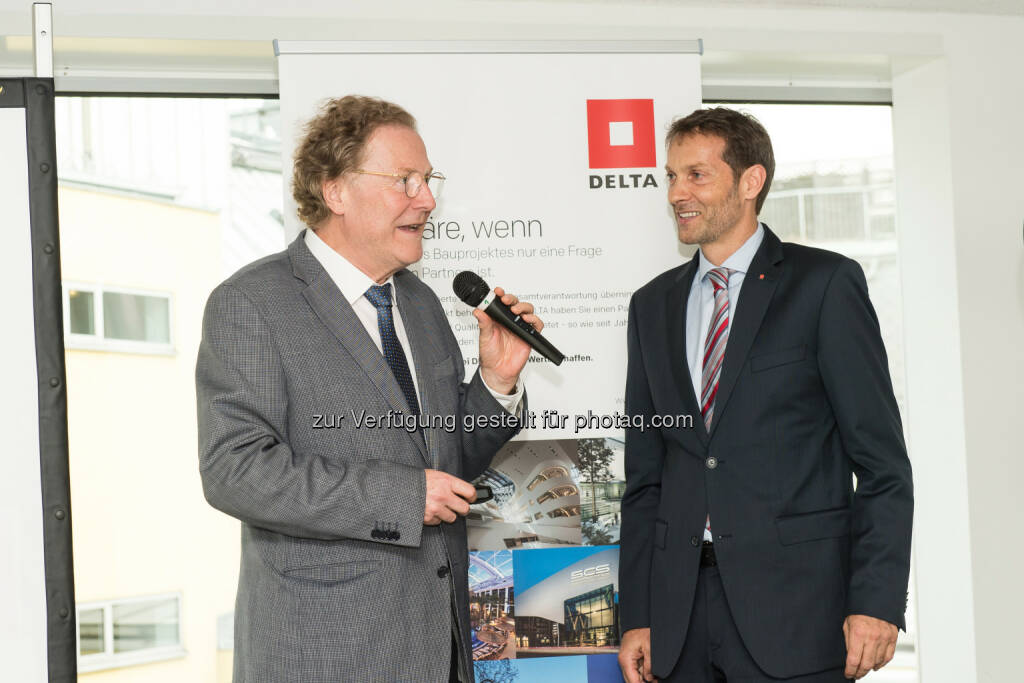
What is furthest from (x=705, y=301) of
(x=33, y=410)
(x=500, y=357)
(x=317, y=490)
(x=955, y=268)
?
(x=33, y=410)

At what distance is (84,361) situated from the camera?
402cm

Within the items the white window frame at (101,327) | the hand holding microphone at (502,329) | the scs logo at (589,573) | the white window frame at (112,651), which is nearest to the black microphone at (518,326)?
the hand holding microphone at (502,329)

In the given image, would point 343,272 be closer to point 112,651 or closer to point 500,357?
point 500,357

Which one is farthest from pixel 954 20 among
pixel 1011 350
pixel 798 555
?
pixel 798 555

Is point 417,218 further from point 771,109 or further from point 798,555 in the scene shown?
point 771,109

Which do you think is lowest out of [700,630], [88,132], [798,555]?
[700,630]

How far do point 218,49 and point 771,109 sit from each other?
7.74 ft

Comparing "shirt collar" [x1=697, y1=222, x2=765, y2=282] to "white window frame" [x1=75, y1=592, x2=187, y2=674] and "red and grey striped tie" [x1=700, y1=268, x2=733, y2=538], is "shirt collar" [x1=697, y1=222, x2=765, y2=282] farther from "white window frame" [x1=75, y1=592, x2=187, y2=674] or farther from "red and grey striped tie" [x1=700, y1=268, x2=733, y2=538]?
"white window frame" [x1=75, y1=592, x2=187, y2=674]

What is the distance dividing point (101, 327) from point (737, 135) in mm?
2757

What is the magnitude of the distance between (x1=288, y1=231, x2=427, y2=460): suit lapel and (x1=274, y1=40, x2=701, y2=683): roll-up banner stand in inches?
30.2

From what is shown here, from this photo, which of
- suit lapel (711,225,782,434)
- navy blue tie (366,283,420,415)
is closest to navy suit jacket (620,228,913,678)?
suit lapel (711,225,782,434)

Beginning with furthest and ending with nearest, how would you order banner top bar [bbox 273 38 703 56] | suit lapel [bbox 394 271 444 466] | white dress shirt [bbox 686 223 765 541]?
1. banner top bar [bbox 273 38 703 56]
2. white dress shirt [bbox 686 223 765 541]
3. suit lapel [bbox 394 271 444 466]

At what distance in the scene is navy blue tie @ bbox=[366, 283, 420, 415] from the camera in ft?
7.84

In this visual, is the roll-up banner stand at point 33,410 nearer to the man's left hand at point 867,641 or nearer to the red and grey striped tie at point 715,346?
the red and grey striped tie at point 715,346
